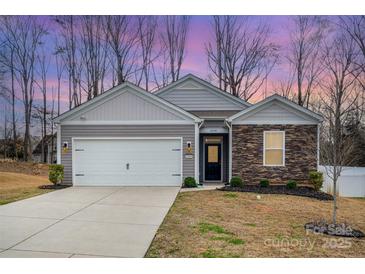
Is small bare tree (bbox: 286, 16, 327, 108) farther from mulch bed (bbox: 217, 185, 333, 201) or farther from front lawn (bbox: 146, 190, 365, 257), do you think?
front lawn (bbox: 146, 190, 365, 257)

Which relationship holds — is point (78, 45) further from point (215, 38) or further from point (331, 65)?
point (331, 65)

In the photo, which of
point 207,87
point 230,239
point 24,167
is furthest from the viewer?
point 24,167

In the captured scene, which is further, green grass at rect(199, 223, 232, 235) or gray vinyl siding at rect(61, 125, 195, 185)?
gray vinyl siding at rect(61, 125, 195, 185)

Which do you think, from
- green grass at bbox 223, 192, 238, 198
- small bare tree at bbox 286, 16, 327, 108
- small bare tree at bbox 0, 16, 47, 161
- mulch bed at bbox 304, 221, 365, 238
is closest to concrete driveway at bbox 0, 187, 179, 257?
green grass at bbox 223, 192, 238, 198

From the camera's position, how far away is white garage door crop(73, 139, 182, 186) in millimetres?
11648

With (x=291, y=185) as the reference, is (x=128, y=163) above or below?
above

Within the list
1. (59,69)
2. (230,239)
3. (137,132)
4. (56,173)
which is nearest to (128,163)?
(137,132)

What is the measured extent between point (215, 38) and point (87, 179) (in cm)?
673

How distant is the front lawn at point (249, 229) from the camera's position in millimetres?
5184

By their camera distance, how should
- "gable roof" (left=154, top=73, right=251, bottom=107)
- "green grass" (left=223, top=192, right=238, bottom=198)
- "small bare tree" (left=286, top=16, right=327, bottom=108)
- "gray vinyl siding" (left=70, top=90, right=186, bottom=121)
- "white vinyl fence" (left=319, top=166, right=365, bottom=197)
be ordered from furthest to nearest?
→ "gable roof" (left=154, top=73, right=251, bottom=107)
"white vinyl fence" (left=319, top=166, right=365, bottom=197)
"gray vinyl siding" (left=70, top=90, right=186, bottom=121)
"small bare tree" (left=286, top=16, right=327, bottom=108)
"green grass" (left=223, top=192, right=238, bottom=198)

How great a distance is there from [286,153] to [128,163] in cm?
560

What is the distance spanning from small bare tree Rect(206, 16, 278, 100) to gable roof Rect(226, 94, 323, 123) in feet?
5.88

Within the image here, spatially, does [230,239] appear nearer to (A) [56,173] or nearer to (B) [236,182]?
(B) [236,182]

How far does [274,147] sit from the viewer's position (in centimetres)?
1195
